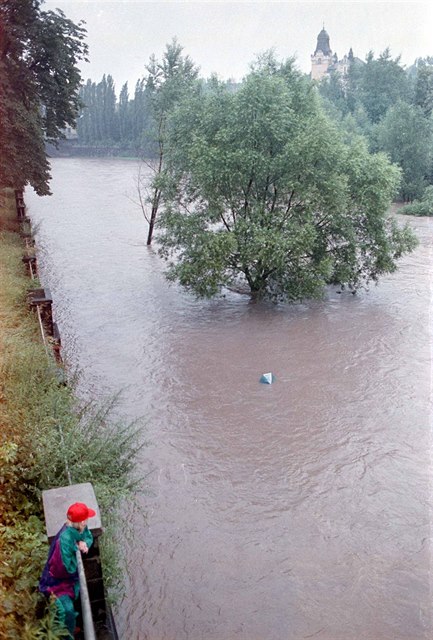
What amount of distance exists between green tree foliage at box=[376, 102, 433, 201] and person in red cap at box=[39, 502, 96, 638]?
40.8 metres

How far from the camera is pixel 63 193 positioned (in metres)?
41.6

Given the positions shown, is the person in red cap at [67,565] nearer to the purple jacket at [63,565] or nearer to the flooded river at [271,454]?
the purple jacket at [63,565]

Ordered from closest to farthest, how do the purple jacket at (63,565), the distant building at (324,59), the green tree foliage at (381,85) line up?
the purple jacket at (63,565)
the green tree foliage at (381,85)
the distant building at (324,59)

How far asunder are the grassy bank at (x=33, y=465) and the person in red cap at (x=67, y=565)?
0.47 feet

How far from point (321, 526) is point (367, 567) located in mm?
882

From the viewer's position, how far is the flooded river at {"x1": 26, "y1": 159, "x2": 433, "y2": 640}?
661 centimetres

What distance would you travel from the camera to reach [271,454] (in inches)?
385

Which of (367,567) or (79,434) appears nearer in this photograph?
(79,434)

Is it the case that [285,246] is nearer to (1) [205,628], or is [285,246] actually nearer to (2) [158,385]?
(2) [158,385]

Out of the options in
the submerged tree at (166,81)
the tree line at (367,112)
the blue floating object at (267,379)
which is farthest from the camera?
the tree line at (367,112)

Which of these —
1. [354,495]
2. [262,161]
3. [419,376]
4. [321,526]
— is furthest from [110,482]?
[262,161]

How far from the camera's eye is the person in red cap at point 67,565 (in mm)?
3904

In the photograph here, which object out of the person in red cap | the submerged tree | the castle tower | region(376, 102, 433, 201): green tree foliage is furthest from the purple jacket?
the castle tower

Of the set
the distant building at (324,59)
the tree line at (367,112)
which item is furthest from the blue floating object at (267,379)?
the distant building at (324,59)
